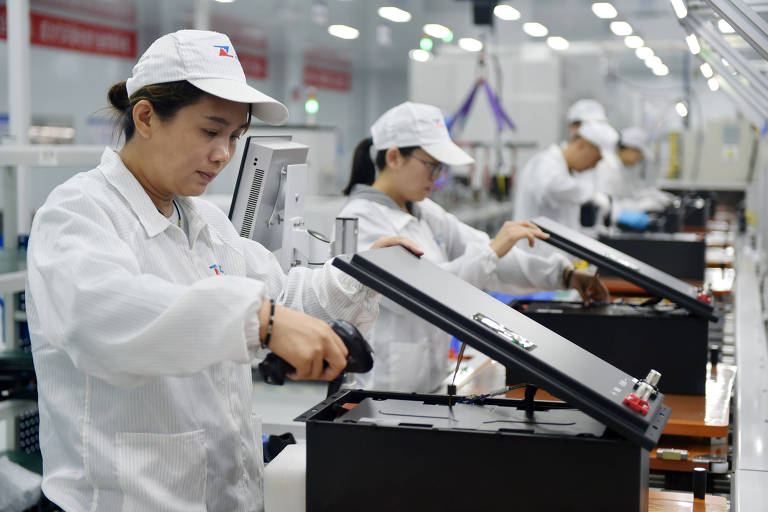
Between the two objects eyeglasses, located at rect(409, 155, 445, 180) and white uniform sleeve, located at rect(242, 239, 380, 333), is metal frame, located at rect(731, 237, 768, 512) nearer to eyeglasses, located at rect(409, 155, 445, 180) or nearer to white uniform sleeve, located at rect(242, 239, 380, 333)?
white uniform sleeve, located at rect(242, 239, 380, 333)

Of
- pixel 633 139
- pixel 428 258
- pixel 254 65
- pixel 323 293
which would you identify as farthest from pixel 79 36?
pixel 323 293

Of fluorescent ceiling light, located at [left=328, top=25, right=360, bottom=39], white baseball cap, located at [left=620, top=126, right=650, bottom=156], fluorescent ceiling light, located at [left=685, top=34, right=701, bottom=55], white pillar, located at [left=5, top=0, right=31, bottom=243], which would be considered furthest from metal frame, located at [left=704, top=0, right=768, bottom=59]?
fluorescent ceiling light, located at [left=328, top=25, right=360, bottom=39]

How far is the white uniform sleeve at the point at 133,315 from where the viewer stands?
1.09 metres

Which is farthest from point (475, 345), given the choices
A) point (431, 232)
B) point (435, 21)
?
point (435, 21)

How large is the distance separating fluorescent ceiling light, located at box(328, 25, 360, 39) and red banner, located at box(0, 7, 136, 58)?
2615mm

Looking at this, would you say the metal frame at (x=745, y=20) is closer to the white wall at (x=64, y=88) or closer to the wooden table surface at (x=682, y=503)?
the wooden table surface at (x=682, y=503)

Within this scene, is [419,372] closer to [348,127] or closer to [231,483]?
[231,483]

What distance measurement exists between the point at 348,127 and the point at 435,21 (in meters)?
9.15

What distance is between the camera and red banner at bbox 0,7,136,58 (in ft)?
29.2

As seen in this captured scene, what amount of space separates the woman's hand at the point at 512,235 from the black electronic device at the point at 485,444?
1180 mm

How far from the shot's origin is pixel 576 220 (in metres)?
5.38

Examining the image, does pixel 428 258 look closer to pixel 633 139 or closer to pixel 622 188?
pixel 633 139

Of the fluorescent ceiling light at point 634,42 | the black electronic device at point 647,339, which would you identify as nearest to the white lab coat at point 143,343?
the black electronic device at point 647,339

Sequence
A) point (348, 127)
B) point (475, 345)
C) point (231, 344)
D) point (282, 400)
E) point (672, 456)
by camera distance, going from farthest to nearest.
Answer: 1. point (348, 127)
2. point (282, 400)
3. point (672, 456)
4. point (475, 345)
5. point (231, 344)
